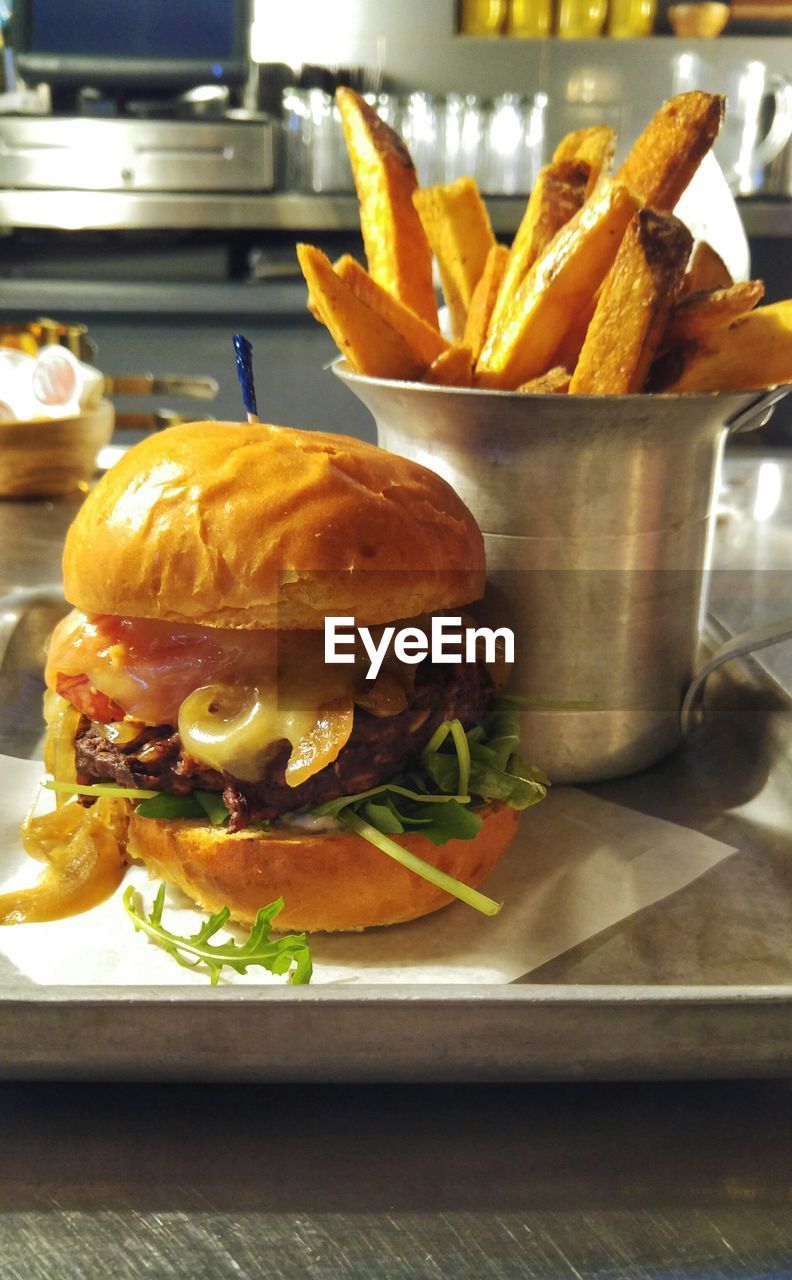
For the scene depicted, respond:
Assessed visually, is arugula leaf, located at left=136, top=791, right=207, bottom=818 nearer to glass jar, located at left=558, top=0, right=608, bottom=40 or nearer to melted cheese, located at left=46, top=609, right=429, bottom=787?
melted cheese, located at left=46, top=609, right=429, bottom=787

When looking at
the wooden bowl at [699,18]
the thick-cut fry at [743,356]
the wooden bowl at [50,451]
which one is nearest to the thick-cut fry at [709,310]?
the thick-cut fry at [743,356]

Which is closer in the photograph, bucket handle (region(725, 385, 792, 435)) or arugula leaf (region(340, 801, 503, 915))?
arugula leaf (region(340, 801, 503, 915))

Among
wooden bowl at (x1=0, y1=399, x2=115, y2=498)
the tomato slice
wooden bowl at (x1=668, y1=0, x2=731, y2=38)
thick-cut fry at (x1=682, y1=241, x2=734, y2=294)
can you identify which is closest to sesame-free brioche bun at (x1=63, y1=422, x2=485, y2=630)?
the tomato slice

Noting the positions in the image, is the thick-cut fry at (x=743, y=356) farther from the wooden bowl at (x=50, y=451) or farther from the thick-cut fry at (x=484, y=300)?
the wooden bowl at (x=50, y=451)

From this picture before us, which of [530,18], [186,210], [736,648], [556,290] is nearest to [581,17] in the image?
[530,18]

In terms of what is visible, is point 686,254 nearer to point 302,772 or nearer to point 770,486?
point 302,772

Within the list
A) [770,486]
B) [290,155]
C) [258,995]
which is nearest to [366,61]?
[290,155]

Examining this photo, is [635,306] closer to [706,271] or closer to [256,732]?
[706,271]
